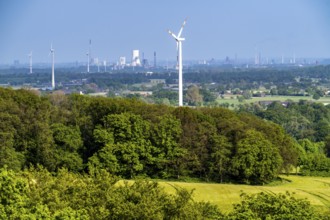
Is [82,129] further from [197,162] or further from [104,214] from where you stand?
[104,214]

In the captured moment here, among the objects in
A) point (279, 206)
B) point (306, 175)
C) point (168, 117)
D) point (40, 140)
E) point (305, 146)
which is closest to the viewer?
point (279, 206)

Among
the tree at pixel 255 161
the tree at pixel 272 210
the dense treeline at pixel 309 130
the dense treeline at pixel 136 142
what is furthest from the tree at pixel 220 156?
the tree at pixel 272 210

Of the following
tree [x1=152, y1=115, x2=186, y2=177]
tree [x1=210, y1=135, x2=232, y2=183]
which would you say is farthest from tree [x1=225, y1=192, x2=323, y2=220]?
tree [x1=152, y1=115, x2=186, y2=177]

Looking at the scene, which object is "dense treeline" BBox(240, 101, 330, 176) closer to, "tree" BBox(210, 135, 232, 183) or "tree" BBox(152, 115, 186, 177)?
"tree" BBox(210, 135, 232, 183)

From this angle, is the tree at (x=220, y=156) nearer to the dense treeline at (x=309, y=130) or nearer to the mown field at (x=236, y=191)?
the mown field at (x=236, y=191)

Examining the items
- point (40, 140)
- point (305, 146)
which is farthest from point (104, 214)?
point (305, 146)

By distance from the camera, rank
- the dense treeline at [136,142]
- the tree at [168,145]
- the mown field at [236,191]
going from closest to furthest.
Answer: the mown field at [236,191], the dense treeline at [136,142], the tree at [168,145]
